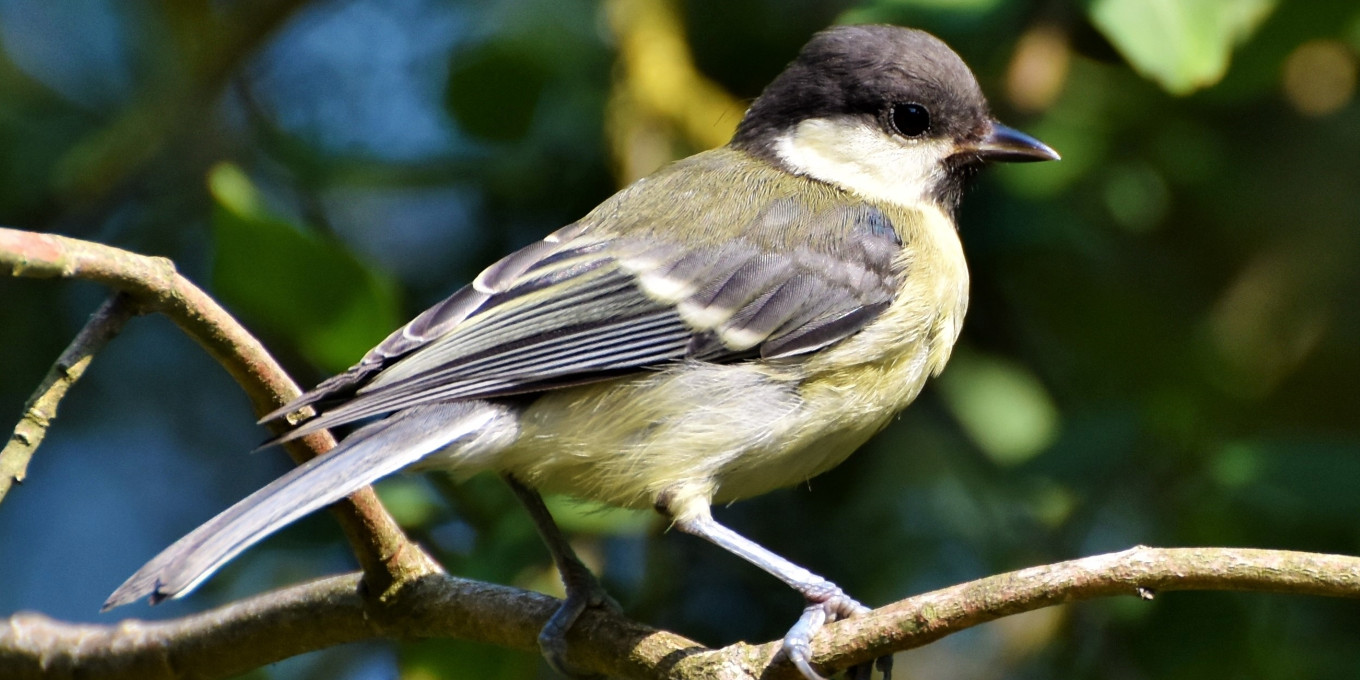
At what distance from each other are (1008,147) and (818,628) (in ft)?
4.22

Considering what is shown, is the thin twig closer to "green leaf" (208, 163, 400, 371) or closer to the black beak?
"green leaf" (208, 163, 400, 371)

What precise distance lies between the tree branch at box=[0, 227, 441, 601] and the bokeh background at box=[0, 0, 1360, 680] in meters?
0.26

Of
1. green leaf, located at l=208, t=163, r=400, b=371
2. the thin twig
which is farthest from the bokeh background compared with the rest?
the thin twig

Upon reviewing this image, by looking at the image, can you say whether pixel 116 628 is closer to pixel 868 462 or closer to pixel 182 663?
pixel 182 663

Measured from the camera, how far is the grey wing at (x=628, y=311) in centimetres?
217

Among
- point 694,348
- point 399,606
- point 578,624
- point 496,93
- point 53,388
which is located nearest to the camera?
point 53,388

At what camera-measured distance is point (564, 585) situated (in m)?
2.22

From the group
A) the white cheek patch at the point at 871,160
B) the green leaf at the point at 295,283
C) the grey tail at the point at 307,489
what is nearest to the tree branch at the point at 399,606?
the grey tail at the point at 307,489

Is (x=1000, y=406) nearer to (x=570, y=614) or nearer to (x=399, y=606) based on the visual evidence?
(x=570, y=614)

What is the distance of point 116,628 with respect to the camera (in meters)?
2.47

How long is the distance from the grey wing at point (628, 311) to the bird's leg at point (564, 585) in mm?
275

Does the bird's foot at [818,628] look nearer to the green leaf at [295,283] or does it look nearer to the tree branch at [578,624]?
the tree branch at [578,624]

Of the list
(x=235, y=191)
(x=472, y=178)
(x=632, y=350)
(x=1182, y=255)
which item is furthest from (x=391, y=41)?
(x=1182, y=255)

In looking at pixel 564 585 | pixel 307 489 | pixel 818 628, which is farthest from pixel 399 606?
pixel 818 628
